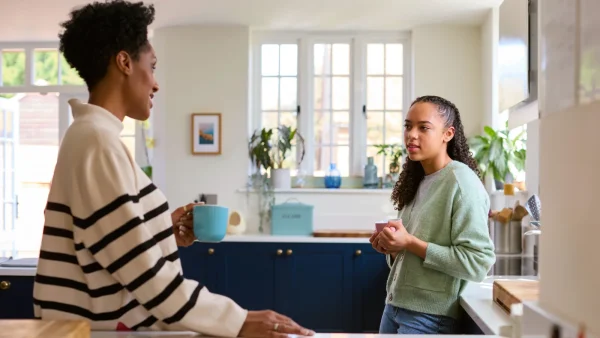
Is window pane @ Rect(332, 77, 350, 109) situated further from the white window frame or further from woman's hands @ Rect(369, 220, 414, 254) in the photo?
woman's hands @ Rect(369, 220, 414, 254)

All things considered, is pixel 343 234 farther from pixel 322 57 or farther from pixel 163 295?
pixel 163 295

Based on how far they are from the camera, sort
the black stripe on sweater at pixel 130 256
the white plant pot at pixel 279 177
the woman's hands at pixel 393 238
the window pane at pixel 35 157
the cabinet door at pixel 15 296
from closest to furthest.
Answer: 1. the black stripe on sweater at pixel 130 256
2. the woman's hands at pixel 393 238
3. the cabinet door at pixel 15 296
4. the white plant pot at pixel 279 177
5. the window pane at pixel 35 157

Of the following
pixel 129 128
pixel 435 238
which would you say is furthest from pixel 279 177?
pixel 435 238

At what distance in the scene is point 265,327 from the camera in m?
1.26

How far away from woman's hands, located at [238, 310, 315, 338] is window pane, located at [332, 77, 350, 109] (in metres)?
4.97

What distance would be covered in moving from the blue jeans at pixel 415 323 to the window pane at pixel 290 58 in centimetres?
416

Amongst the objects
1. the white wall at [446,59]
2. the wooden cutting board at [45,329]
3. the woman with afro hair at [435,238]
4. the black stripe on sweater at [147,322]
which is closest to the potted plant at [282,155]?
the white wall at [446,59]

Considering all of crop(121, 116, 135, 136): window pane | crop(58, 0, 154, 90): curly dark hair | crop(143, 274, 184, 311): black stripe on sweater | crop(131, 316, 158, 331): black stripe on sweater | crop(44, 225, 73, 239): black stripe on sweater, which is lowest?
→ crop(131, 316, 158, 331): black stripe on sweater

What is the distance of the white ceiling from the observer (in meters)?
5.28

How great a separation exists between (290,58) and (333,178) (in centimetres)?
108

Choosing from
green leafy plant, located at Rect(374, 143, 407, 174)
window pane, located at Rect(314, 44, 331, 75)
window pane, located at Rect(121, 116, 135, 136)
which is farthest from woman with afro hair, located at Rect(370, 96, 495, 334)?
window pane, located at Rect(121, 116, 135, 136)

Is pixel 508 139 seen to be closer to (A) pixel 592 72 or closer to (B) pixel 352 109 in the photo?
(B) pixel 352 109

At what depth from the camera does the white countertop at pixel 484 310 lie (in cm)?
190

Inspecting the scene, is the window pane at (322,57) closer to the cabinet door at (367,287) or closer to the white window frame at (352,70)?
the white window frame at (352,70)
